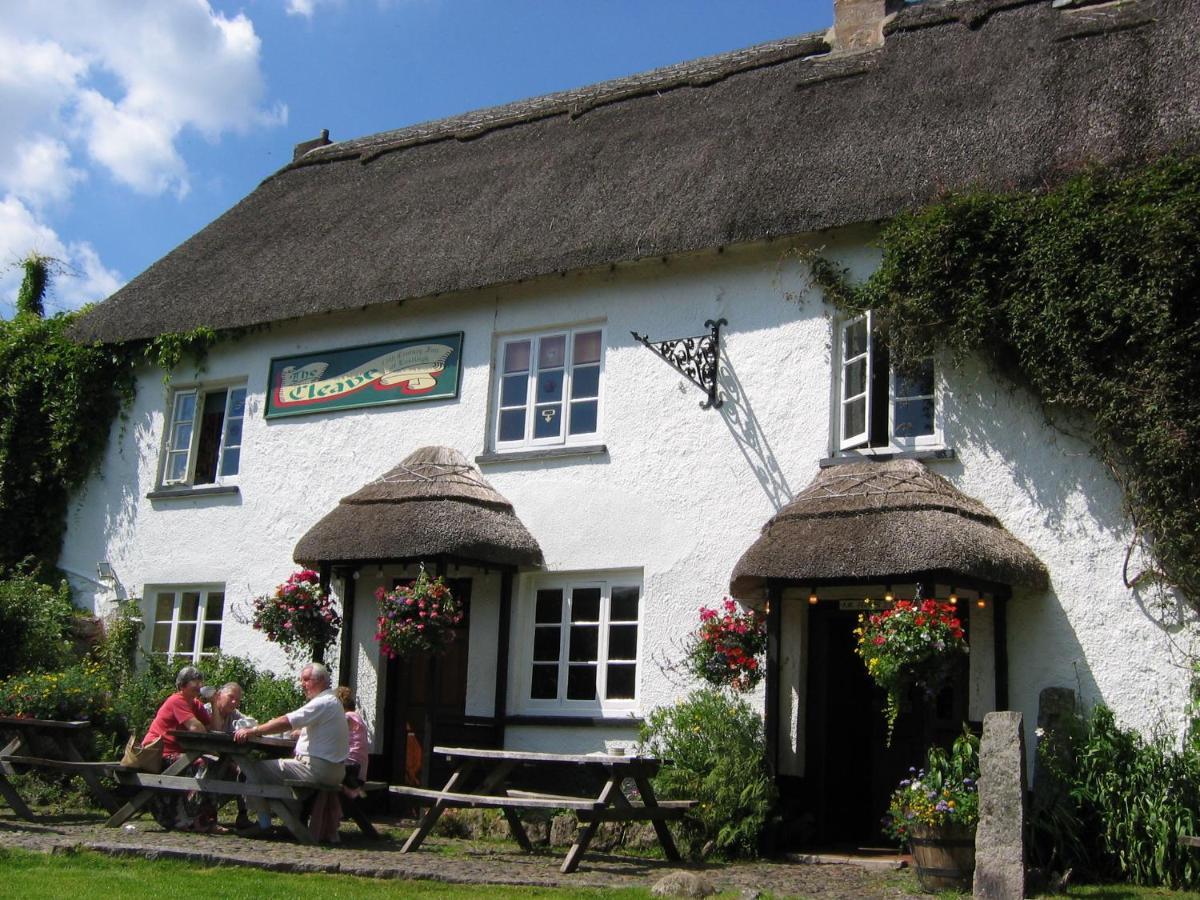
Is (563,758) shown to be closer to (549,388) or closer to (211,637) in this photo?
(549,388)

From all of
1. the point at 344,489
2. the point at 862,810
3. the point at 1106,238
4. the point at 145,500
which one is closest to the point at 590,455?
the point at 344,489

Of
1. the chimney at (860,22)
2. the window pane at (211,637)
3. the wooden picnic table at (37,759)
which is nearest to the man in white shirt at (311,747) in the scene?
the wooden picnic table at (37,759)

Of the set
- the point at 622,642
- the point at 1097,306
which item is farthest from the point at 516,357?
the point at 1097,306

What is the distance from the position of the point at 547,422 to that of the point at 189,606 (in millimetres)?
4829

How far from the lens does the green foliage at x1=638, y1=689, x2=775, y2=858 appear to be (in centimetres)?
987

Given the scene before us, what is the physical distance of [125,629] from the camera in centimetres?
1434

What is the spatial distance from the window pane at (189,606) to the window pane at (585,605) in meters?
4.73

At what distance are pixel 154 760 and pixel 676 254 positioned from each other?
19.8ft

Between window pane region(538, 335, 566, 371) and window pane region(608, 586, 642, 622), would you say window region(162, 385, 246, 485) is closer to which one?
window pane region(538, 335, 566, 371)

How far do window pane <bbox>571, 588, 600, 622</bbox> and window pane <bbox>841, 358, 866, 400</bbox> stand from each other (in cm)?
285

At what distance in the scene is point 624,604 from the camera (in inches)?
469

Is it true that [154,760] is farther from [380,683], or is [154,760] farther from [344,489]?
[344,489]

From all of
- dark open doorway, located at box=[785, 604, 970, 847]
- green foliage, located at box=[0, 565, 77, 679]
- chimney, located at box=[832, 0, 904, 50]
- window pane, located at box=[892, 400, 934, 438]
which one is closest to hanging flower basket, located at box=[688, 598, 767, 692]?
dark open doorway, located at box=[785, 604, 970, 847]

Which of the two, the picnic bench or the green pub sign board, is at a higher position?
the green pub sign board
